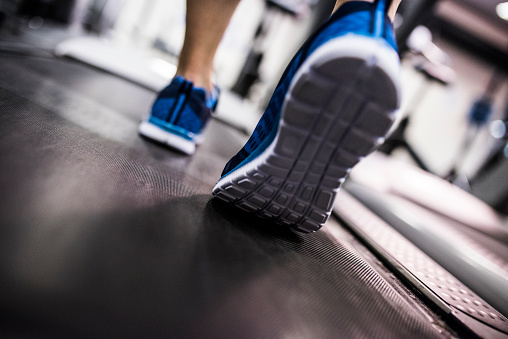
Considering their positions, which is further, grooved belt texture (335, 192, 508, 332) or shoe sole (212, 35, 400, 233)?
grooved belt texture (335, 192, 508, 332)

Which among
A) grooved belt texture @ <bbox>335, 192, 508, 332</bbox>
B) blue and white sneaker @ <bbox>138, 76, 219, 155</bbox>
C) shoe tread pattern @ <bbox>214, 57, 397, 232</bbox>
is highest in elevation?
shoe tread pattern @ <bbox>214, 57, 397, 232</bbox>

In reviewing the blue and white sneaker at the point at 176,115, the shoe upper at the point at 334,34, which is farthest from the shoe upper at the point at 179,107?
the shoe upper at the point at 334,34

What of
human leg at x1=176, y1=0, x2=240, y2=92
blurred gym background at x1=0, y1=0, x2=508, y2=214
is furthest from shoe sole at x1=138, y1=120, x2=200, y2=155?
blurred gym background at x1=0, y1=0, x2=508, y2=214

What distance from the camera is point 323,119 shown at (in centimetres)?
44

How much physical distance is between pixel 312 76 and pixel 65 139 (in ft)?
1.45

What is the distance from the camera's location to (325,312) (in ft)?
1.33

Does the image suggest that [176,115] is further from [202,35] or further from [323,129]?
[323,129]

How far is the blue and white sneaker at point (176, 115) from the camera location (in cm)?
75

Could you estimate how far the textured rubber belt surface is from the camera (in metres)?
0.27

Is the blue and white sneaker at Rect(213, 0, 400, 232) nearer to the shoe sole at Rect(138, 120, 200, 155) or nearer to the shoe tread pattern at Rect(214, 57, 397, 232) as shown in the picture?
the shoe tread pattern at Rect(214, 57, 397, 232)

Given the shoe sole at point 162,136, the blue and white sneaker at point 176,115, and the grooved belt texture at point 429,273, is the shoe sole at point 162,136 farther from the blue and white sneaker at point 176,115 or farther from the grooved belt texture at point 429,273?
the grooved belt texture at point 429,273

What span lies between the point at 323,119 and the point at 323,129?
0.05 ft

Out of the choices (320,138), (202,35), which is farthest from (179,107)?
(320,138)

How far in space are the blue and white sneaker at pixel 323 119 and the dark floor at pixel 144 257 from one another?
0.08 meters
